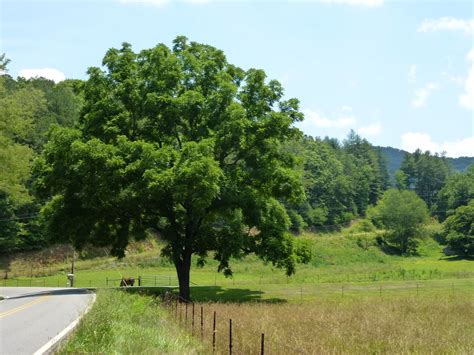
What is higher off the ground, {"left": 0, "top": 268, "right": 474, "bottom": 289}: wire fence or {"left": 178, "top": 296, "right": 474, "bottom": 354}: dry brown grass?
{"left": 178, "top": 296, "right": 474, "bottom": 354}: dry brown grass

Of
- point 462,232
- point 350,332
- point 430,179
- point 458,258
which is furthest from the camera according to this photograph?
point 430,179

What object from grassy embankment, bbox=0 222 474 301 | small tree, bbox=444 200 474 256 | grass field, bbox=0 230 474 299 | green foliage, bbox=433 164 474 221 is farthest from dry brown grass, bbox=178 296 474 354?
green foliage, bbox=433 164 474 221

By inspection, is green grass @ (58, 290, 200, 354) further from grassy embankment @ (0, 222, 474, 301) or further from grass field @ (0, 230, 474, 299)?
grass field @ (0, 230, 474, 299)

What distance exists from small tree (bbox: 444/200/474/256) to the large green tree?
75.4 m

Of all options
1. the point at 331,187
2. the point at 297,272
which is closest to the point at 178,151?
the point at 297,272

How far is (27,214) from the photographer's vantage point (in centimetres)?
7988

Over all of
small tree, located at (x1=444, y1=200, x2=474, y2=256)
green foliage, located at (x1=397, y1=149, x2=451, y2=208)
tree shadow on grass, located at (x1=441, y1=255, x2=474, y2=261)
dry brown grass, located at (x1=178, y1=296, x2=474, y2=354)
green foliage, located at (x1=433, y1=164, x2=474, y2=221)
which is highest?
green foliage, located at (x1=397, y1=149, x2=451, y2=208)

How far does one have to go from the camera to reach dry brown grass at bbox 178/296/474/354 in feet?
42.2

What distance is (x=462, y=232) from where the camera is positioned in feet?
335

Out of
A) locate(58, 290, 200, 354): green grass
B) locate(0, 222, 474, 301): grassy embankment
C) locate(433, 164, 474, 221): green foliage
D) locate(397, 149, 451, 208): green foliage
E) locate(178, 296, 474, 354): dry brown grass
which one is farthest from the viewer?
locate(397, 149, 451, 208): green foliage

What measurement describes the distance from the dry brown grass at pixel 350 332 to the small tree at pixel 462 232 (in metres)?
83.7

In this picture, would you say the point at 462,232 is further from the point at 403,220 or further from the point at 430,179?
the point at 430,179

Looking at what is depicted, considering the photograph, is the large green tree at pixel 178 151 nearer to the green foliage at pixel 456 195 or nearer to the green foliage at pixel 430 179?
the green foliage at pixel 456 195

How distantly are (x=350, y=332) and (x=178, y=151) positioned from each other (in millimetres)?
17852
